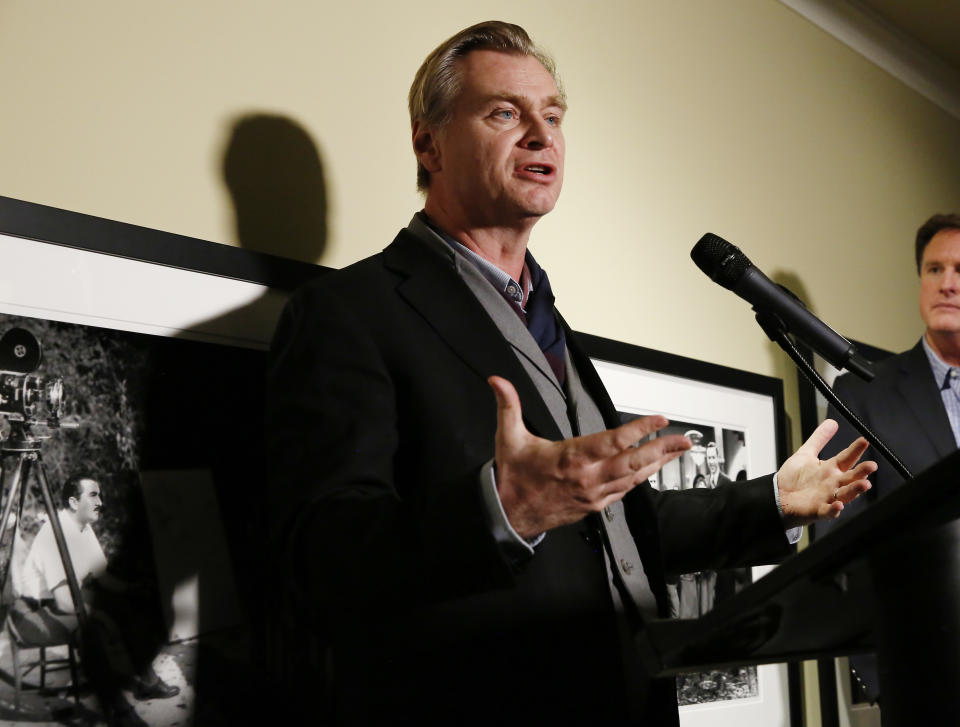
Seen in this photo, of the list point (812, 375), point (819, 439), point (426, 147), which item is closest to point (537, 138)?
point (426, 147)

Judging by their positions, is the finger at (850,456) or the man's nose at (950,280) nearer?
the finger at (850,456)

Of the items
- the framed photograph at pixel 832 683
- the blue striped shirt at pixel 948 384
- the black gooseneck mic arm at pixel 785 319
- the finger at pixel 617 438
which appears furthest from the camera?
the blue striped shirt at pixel 948 384

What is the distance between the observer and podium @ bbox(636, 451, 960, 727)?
2.35ft

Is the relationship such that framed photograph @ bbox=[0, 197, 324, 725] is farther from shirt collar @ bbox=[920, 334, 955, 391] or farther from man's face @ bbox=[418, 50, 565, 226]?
shirt collar @ bbox=[920, 334, 955, 391]

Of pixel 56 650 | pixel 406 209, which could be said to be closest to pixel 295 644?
pixel 56 650

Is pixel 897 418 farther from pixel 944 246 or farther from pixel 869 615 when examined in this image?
pixel 869 615

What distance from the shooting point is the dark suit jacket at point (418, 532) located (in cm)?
98

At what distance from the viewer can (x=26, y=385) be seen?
117 cm

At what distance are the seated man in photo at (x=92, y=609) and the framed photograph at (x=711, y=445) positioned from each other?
101 cm

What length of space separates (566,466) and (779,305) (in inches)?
27.0

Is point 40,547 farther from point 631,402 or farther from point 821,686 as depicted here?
point 821,686

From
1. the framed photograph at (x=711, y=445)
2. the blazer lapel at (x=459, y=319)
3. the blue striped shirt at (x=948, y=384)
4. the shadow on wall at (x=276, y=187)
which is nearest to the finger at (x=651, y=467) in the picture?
the blazer lapel at (x=459, y=319)

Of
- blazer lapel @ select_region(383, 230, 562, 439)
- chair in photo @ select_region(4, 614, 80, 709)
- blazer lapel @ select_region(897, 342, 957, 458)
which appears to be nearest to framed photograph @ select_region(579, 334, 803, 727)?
blazer lapel @ select_region(897, 342, 957, 458)

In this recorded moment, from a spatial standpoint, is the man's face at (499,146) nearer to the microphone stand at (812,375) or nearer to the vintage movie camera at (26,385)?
the microphone stand at (812,375)
